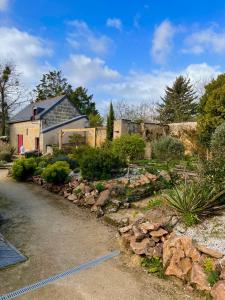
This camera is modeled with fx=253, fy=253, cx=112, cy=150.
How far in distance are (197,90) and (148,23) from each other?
2322cm

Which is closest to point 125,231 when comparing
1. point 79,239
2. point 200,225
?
point 79,239

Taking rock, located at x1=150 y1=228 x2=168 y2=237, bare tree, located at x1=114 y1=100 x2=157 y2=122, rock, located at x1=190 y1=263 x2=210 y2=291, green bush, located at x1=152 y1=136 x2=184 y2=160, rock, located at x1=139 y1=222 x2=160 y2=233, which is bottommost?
rock, located at x1=190 y1=263 x2=210 y2=291

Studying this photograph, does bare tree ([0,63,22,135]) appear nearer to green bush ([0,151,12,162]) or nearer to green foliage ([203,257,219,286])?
green bush ([0,151,12,162])

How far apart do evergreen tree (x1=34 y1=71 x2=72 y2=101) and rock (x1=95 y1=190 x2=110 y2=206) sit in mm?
34034

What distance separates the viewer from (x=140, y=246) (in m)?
5.21

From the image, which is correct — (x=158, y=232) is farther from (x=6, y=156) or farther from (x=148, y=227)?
(x=6, y=156)

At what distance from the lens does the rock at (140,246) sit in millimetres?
5129

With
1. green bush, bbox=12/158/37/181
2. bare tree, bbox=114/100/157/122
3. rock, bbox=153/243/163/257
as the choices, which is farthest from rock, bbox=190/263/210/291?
bare tree, bbox=114/100/157/122

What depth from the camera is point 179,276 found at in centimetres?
438

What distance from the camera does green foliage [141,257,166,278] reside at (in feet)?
15.1

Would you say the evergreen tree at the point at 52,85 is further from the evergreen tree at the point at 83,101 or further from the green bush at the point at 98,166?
the green bush at the point at 98,166

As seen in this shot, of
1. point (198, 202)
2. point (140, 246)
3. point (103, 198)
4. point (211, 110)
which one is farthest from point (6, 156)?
point (198, 202)

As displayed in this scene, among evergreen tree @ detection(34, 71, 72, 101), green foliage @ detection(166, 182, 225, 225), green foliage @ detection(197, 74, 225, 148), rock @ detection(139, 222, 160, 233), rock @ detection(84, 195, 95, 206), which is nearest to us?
rock @ detection(139, 222, 160, 233)

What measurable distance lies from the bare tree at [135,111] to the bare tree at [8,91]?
12424 millimetres
